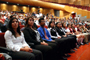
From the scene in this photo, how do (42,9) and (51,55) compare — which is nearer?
(51,55)

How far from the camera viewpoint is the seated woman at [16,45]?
799mm

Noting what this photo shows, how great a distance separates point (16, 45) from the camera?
35.4 inches

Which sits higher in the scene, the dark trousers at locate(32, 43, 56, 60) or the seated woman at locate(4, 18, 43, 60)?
the seated woman at locate(4, 18, 43, 60)

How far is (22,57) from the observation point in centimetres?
78

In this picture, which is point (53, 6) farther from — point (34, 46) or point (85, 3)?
point (34, 46)

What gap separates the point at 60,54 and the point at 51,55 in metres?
0.37

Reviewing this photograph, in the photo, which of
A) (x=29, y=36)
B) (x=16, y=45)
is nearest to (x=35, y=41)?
(x=29, y=36)

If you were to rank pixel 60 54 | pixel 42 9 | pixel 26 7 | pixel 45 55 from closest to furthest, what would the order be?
pixel 45 55, pixel 60 54, pixel 26 7, pixel 42 9

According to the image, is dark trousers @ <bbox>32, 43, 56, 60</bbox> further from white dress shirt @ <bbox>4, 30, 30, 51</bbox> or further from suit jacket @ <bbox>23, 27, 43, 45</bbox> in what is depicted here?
white dress shirt @ <bbox>4, 30, 30, 51</bbox>

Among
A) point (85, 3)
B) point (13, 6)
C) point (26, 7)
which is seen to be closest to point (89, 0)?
point (85, 3)

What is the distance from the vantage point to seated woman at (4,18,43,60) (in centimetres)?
80

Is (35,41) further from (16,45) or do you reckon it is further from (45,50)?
(16,45)

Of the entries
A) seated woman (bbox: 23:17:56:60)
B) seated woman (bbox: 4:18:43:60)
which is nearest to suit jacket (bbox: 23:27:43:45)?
seated woman (bbox: 23:17:56:60)

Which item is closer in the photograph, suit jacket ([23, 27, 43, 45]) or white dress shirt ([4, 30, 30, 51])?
white dress shirt ([4, 30, 30, 51])
